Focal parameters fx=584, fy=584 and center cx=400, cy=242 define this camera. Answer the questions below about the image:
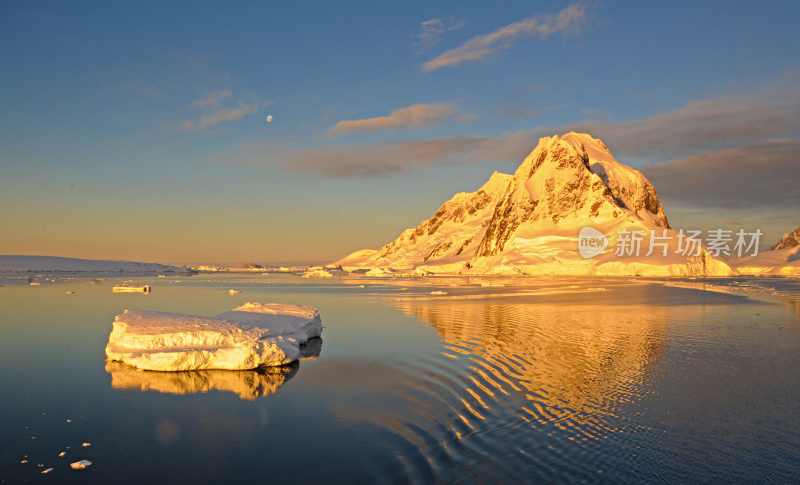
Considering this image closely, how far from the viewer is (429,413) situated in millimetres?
Answer: 12688

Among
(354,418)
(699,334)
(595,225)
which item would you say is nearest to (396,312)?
(699,334)

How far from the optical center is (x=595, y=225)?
135000 mm

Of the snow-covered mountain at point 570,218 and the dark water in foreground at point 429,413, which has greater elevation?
the snow-covered mountain at point 570,218

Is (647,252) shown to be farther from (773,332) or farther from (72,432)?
(72,432)

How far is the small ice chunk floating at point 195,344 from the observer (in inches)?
682

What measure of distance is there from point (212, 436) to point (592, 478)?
6.83 meters

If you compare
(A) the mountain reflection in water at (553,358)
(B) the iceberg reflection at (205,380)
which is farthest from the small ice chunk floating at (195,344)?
(A) the mountain reflection in water at (553,358)

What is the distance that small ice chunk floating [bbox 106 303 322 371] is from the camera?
1733 cm

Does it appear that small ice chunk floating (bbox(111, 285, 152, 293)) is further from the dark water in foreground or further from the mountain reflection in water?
the dark water in foreground
